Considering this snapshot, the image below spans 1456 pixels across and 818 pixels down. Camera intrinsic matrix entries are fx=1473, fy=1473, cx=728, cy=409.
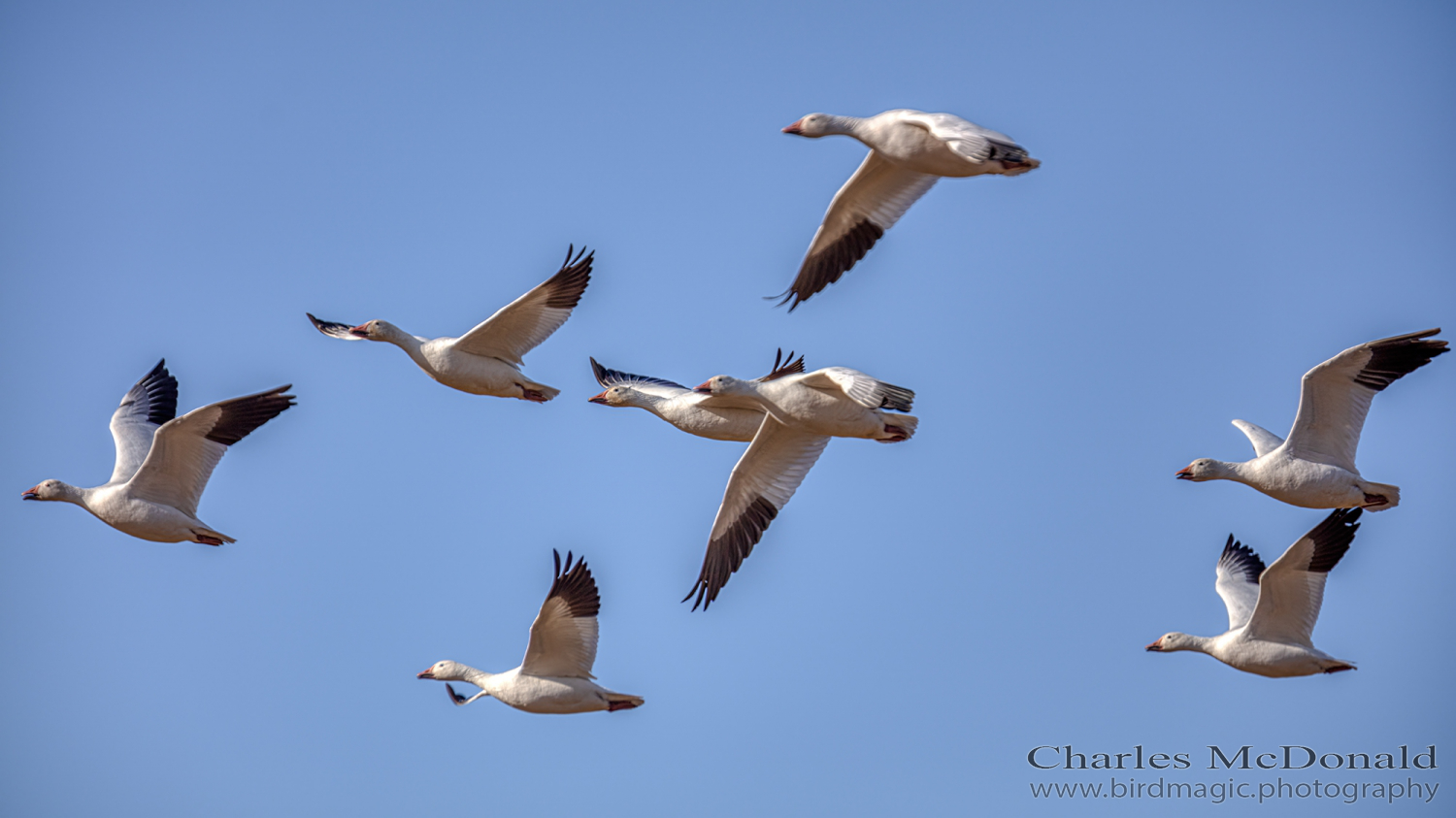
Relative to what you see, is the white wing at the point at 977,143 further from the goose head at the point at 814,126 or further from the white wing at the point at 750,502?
the white wing at the point at 750,502

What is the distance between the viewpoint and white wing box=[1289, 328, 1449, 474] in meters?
13.3

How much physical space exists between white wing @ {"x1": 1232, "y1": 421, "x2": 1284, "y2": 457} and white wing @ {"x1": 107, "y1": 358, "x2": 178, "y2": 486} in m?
11.1

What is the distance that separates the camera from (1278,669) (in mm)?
14594

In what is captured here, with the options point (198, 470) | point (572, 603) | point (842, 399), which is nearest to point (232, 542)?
point (198, 470)

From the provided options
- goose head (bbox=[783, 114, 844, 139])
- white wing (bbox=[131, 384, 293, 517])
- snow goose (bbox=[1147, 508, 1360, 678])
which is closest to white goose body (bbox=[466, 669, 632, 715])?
white wing (bbox=[131, 384, 293, 517])

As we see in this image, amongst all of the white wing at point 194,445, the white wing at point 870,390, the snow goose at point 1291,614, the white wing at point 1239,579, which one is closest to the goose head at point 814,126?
the white wing at point 870,390

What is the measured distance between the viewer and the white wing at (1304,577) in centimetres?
A: 1409

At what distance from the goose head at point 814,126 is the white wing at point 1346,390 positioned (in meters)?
4.94

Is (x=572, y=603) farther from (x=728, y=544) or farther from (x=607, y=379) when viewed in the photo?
(x=607, y=379)

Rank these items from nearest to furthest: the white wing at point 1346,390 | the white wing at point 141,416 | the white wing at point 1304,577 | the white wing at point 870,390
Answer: the white wing at point 870,390, the white wing at point 1346,390, the white wing at point 1304,577, the white wing at point 141,416

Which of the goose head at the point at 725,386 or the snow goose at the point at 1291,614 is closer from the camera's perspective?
the goose head at the point at 725,386

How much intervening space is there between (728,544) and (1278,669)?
562 cm

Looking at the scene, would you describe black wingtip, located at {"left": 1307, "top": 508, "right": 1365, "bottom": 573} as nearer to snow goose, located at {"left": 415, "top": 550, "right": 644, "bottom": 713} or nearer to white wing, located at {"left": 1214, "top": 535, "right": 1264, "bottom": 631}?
white wing, located at {"left": 1214, "top": 535, "right": 1264, "bottom": 631}

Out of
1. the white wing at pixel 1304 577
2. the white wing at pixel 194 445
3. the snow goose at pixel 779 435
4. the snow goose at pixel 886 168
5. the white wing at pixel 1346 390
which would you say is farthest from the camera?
the white wing at pixel 1304 577
